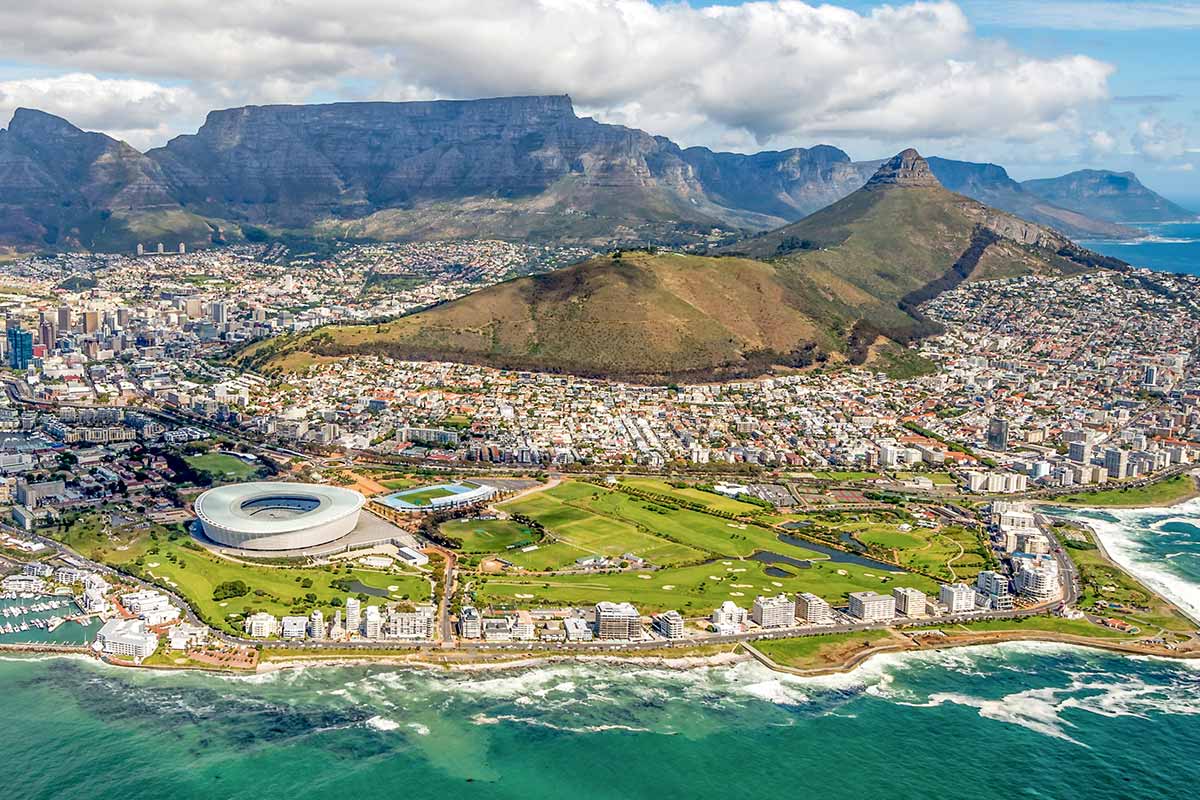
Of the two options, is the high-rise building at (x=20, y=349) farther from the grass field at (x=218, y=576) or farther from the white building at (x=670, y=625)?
the white building at (x=670, y=625)

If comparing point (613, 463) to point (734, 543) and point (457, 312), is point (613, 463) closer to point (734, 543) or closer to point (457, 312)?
point (734, 543)

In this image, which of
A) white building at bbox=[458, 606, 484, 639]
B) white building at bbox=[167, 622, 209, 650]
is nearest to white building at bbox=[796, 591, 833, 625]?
white building at bbox=[458, 606, 484, 639]

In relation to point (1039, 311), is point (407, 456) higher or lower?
lower

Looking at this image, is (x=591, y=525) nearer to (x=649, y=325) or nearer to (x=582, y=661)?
(x=582, y=661)

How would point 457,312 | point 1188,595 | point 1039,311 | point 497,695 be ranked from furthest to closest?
point 1039,311
point 457,312
point 1188,595
point 497,695

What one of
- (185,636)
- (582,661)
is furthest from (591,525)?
(185,636)

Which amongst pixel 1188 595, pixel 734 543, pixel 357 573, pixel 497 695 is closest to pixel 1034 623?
pixel 1188 595
